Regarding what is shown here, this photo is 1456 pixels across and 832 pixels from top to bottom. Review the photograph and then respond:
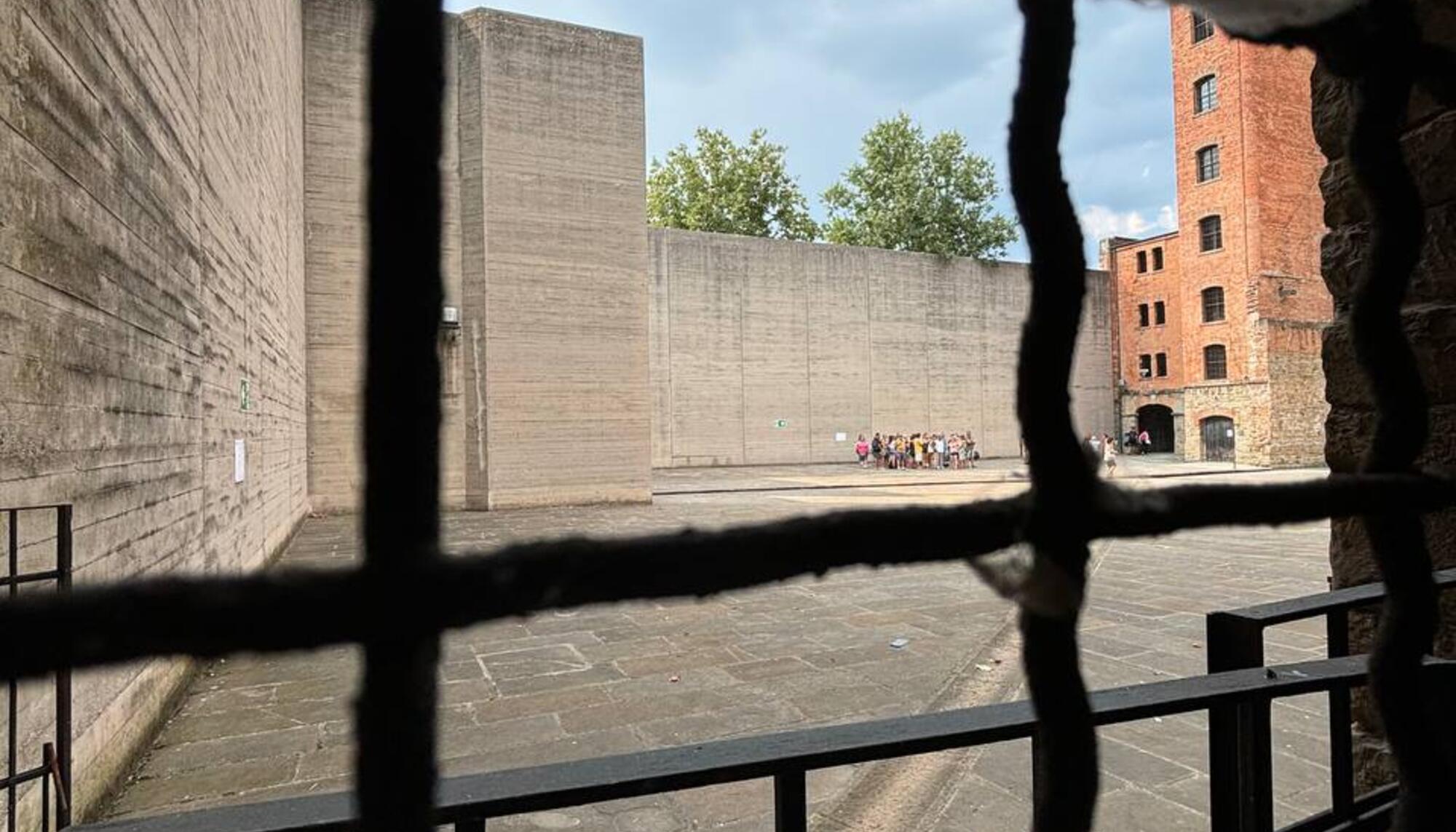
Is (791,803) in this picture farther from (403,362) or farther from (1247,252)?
(1247,252)

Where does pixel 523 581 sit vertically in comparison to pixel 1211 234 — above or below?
below

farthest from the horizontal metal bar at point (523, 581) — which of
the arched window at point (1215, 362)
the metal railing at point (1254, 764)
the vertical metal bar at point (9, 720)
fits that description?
the arched window at point (1215, 362)

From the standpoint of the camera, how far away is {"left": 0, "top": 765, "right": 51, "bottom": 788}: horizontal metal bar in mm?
2127

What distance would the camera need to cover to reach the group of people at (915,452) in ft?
81.0

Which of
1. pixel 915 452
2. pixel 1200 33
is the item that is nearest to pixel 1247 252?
pixel 1200 33

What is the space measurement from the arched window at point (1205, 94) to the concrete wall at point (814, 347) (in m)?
6.88

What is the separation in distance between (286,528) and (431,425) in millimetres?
9966

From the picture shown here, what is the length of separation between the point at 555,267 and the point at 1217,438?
21504mm

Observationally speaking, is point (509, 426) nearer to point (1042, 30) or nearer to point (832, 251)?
point (1042, 30)

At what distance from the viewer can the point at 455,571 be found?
346 millimetres

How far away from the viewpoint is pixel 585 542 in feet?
1.21

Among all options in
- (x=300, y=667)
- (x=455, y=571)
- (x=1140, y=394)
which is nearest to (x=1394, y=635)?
(x=455, y=571)

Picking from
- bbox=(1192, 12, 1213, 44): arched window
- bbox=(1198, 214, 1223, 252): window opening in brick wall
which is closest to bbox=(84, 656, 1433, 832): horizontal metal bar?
bbox=(1198, 214, 1223, 252): window opening in brick wall

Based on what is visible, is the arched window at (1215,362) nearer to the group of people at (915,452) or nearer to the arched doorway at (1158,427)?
the arched doorway at (1158,427)
